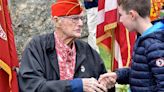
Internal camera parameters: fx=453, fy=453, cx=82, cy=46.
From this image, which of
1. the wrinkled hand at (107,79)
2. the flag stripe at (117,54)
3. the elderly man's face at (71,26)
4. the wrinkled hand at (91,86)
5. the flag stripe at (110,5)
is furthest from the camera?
the flag stripe at (117,54)

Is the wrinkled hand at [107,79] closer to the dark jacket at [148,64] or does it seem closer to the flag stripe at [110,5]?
the dark jacket at [148,64]

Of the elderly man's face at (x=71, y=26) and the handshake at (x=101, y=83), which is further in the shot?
the elderly man's face at (x=71, y=26)

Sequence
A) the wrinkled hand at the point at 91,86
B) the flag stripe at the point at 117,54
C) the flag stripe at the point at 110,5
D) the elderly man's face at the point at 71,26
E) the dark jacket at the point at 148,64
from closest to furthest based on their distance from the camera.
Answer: the dark jacket at the point at 148,64 → the wrinkled hand at the point at 91,86 → the elderly man's face at the point at 71,26 → the flag stripe at the point at 110,5 → the flag stripe at the point at 117,54

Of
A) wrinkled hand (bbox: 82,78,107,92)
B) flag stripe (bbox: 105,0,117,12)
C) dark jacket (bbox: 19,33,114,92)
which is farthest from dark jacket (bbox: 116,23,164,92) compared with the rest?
flag stripe (bbox: 105,0,117,12)

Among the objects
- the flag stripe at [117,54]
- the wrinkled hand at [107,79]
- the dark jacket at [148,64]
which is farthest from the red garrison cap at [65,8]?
the flag stripe at [117,54]

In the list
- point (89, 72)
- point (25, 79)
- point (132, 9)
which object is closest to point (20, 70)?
point (25, 79)

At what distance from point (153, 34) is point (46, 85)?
33.0 inches

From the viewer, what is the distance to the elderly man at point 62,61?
3105 millimetres

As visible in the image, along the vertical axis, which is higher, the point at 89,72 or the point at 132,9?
the point at 132,9

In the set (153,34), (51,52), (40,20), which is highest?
(153,34)

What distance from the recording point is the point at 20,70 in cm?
323

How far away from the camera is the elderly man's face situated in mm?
3357

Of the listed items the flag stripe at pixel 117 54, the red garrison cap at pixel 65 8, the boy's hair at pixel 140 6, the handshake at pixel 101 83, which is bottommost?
the flag stripe at pixel 117 54

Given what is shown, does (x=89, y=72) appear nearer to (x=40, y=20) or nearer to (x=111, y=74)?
(x=111, y=74)
